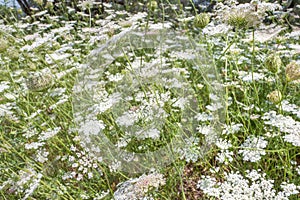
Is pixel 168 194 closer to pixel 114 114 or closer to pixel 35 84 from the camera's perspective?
pixel 114 114

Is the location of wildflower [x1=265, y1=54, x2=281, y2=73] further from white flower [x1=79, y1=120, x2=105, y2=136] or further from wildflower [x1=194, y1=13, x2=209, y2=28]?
white flower [x1=79, y1=120, x2=105, y2=136]

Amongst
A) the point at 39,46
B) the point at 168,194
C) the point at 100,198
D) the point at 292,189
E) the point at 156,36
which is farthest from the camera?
the point at 156,36

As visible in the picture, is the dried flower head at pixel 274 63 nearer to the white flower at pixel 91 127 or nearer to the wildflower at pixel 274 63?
the wildflower at pixel 274 63

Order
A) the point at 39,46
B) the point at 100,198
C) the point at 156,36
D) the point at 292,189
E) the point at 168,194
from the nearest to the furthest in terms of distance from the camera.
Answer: the point at 292,189, the point at 100,198, the point at 168,194, the point at 39,46, the point at 156,36

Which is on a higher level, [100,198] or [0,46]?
[0,46]

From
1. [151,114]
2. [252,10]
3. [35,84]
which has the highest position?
[252,10]

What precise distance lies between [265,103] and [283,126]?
0.43 meters

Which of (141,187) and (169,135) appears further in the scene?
(169,135)

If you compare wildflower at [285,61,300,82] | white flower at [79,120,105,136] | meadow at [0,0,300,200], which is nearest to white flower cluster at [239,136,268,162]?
meadow at [0,0,300,200]

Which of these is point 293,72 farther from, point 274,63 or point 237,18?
point 237,18

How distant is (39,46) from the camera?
3.92 ft

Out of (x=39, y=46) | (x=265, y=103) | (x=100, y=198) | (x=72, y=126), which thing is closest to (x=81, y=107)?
(x=72, y=126)

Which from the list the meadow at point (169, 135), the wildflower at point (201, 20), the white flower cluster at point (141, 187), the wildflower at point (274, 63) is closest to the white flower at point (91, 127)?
the meadow at point (169, 135)

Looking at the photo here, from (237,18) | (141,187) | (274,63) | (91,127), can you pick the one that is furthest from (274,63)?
(91,127)
